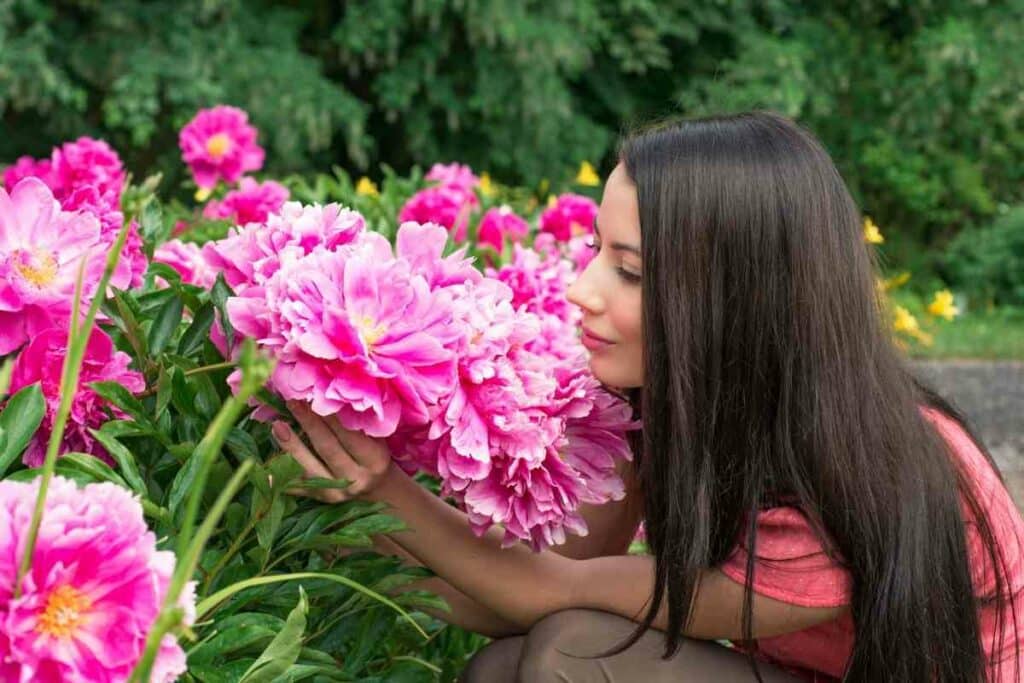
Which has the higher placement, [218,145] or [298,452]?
[298,452]

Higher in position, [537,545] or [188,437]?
[188,437]

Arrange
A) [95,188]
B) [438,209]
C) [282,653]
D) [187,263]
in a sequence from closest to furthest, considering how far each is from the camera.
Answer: [282,653] < [95,188] < [187,263] < [438,209]

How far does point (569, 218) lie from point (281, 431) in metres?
2.12

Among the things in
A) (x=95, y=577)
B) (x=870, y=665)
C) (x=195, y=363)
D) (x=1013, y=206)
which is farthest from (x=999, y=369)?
(x=95, y=577)

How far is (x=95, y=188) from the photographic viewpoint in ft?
5.00

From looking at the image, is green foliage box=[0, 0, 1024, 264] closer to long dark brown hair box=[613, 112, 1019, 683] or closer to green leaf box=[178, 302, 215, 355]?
long dark brown hair box=[613, 112, 1019, 683]

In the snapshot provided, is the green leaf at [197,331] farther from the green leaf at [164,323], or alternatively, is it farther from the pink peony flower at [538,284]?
the pink peony flower at [538,284]

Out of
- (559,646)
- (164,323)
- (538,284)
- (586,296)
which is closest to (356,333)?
(164,323)

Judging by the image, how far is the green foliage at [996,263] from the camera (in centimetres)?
1084

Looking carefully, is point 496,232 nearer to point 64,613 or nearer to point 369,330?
point 369,330

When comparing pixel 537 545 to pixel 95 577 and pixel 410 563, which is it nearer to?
pixel 410 563

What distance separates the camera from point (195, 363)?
1.50 metres

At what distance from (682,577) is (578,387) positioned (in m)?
0.27

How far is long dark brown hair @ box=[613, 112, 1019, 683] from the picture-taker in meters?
1.69
